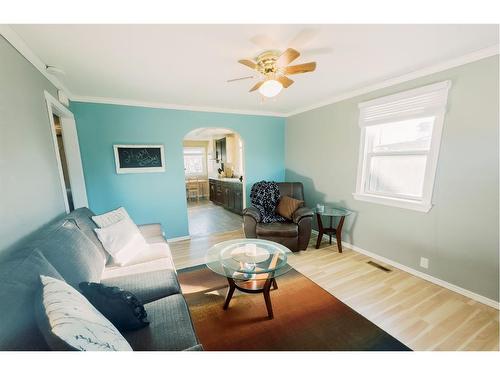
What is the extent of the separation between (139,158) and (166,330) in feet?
8.66

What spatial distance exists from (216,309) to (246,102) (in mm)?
2869

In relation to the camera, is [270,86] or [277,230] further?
[277,230]

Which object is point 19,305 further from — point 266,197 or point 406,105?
point 406,105

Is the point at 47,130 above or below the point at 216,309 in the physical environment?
above

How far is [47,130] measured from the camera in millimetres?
1751

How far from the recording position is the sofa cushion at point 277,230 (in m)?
2.66

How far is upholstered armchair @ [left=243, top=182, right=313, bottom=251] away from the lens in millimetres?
2672

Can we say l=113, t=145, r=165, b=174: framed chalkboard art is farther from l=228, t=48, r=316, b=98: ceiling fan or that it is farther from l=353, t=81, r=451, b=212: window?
l=353, t=81, r=451, b=212: window

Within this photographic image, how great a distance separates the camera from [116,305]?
99cm

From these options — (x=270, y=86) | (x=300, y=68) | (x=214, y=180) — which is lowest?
(x=214, y=180)

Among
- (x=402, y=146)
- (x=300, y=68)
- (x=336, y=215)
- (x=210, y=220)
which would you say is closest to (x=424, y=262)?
(x=336, y=215)
